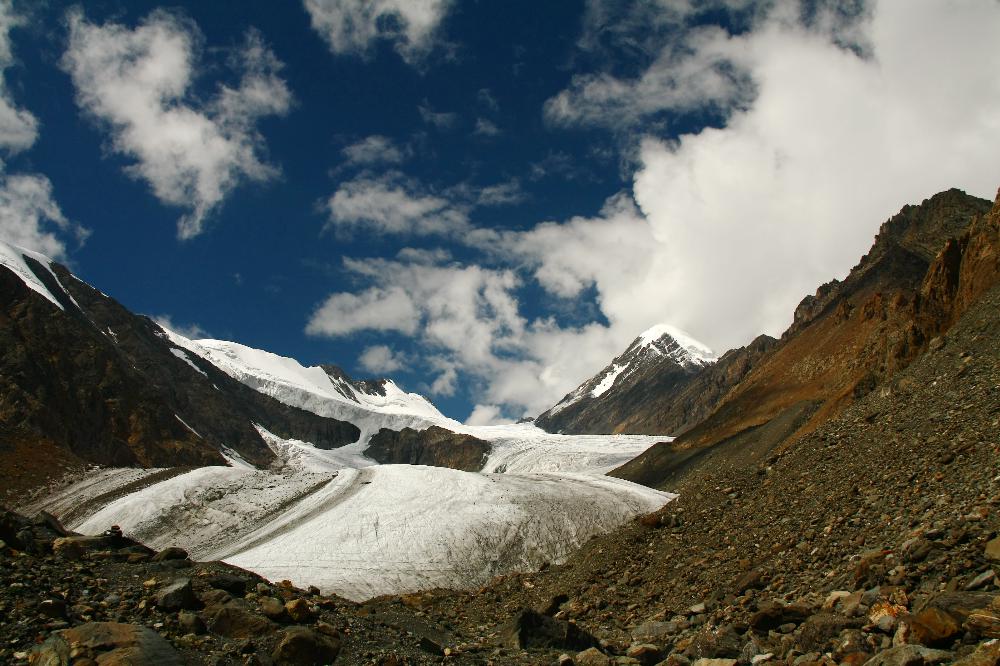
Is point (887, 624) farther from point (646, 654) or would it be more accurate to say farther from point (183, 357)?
point (183, 357)

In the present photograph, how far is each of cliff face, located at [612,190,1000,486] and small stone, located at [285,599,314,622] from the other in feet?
121

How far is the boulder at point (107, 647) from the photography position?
25.0ft

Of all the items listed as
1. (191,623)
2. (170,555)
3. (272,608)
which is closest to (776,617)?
A: (272,608)

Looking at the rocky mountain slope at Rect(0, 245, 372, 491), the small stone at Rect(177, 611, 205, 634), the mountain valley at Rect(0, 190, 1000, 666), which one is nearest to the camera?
the mountain valley at Rect(0, 190, 1000, 666)

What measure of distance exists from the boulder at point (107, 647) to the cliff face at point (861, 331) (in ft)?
129

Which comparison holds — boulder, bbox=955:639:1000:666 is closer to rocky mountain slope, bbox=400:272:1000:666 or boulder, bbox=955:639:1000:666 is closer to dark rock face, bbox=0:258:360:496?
rocky mountain slope, bbox=400:272:1000:666

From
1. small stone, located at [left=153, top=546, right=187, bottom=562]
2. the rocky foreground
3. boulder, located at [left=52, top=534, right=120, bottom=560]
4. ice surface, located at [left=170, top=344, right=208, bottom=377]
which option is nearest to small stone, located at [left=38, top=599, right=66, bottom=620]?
the rocky foreground

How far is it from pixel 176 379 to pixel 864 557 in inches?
6944

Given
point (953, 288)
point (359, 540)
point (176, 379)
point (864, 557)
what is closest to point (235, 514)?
point (359, 540)

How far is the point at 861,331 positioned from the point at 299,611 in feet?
270

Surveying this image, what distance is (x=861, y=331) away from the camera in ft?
259

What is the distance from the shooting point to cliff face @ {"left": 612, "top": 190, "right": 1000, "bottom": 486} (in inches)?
1570

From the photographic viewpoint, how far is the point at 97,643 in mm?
7965

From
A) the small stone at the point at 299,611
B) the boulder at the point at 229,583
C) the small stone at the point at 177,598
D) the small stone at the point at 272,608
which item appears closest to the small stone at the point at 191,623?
the small stone at the point at 177,598
